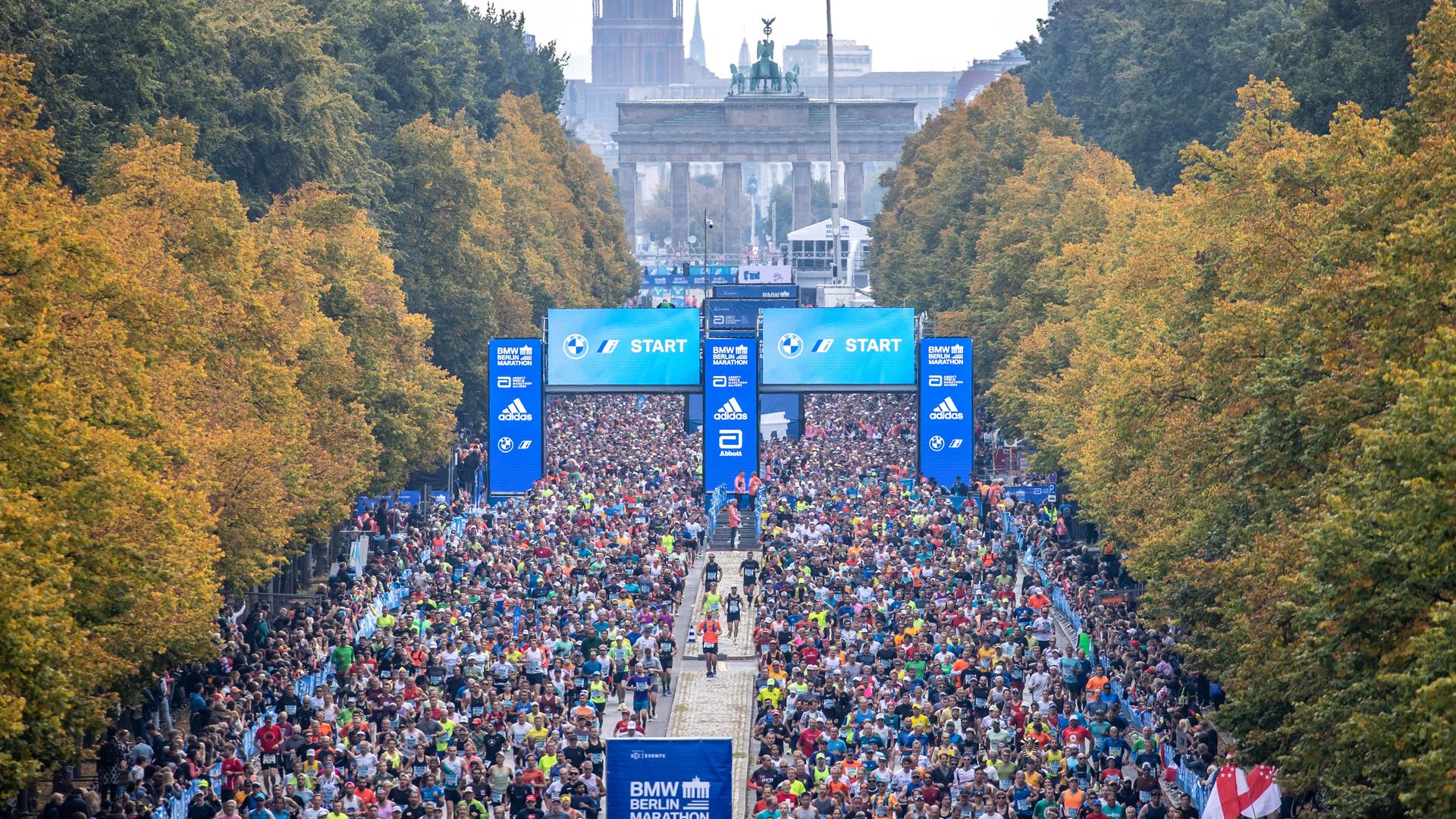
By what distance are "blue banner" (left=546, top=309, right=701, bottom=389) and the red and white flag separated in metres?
36.8

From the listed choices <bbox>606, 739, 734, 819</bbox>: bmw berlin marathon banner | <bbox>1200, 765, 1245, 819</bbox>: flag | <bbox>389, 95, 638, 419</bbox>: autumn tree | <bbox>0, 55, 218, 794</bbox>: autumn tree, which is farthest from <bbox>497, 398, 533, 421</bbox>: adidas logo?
<bbox>606, 739, 734, 819</bbox>: bmw berlin marathon banner

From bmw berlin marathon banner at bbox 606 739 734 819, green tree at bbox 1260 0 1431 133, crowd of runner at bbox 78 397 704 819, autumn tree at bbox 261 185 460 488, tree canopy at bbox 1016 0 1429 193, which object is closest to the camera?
bmw berlin marathon banner at bbox 606 739 734 819

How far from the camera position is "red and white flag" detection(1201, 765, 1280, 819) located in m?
29.7

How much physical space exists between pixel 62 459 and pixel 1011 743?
14859 mm

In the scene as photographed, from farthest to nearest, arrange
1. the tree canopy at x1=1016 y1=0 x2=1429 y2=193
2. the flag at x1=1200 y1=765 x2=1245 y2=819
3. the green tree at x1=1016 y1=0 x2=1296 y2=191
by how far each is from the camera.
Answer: the green tree at x1=1016 y1=0 x2=1296 y2=191, the tree canopy at x1=1016 y1=0 x2=1429 y2=193, the flag at x1=1200 y1=765 x2=1245 y2=819

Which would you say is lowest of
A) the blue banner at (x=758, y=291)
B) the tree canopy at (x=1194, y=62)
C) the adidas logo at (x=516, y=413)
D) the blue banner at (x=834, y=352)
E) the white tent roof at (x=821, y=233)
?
the adidas logo at (x=516, y=413)

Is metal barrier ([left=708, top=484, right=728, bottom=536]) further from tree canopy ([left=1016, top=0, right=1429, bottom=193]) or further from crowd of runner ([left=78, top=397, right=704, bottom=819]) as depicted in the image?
tree canopy ([left=1016, top=0, right=1429, bottom=193])

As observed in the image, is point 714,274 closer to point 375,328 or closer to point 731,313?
point 731,313

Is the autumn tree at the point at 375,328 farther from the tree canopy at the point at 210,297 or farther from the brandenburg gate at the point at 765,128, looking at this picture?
the brandenburg gate at the point at 765,128

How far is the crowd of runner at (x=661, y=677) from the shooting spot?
31828 mm

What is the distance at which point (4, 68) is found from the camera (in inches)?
1692

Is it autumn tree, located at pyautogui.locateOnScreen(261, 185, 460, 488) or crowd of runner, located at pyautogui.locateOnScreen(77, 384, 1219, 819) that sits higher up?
autumn tree, located at pyautogui.locateOnScreen(261, 185, 460, 488)

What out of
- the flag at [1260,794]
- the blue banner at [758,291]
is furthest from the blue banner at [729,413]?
the flag at [1260,794]

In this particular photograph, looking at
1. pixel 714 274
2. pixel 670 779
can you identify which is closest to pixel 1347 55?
pixel 670 779
